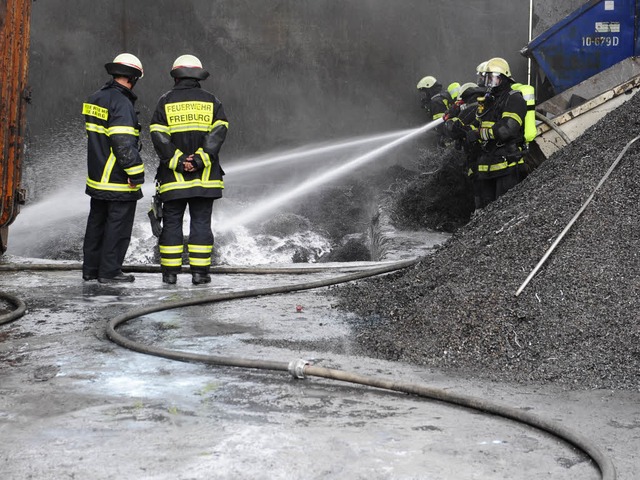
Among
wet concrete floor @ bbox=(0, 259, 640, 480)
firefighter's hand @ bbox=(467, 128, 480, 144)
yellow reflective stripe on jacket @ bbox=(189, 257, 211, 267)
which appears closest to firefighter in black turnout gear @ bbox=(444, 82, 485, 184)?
firefighter's hand @ bbox=(467, 128, 480, 144)

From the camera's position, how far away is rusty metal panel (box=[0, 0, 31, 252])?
775cm

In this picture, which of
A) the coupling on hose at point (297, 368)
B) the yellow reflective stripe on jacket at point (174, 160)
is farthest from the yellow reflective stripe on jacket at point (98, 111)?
the coupling on hose at point (297, 368)

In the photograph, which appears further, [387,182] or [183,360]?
[387,182]

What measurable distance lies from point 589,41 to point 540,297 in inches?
360

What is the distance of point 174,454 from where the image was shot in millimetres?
→ 3113

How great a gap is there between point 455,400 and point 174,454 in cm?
119

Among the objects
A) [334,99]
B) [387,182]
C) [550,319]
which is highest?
[334,99]

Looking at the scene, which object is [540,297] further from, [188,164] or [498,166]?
[498,166]

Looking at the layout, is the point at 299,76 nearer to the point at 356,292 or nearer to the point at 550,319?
the point at 356,292

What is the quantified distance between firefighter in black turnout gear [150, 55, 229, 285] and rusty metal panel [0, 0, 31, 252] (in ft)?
5.13

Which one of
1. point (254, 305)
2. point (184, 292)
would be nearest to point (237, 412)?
point (254, 305)

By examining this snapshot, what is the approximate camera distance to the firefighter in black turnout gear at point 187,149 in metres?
7.11

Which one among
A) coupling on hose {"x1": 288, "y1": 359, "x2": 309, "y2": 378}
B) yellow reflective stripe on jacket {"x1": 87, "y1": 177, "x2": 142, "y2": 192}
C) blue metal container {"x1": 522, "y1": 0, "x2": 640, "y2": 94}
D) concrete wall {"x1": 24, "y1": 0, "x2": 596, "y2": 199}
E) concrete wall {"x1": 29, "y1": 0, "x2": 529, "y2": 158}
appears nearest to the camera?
coupling on hose {"x1": 288, "y1": 359, "x2": 309, "y2": 378}

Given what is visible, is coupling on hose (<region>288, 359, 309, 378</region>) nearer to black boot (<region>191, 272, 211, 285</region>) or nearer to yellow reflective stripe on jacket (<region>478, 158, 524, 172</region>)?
black boot (<region>191, 272, 211, 285</region>)
